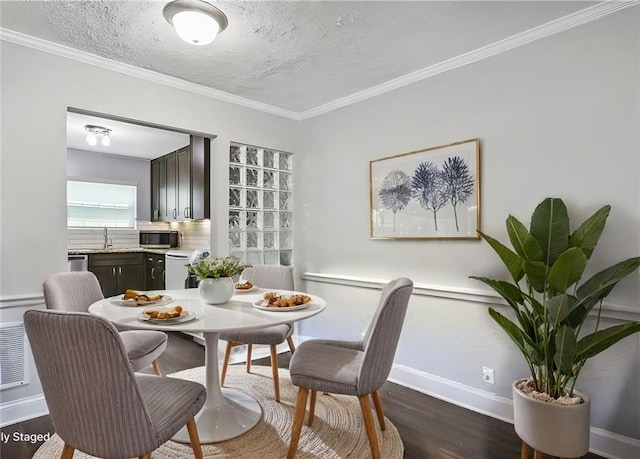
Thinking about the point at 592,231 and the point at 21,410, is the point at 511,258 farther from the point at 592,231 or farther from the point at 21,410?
the point at 21,410

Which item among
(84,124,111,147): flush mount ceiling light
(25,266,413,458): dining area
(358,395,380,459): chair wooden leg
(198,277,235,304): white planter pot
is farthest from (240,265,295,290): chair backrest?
(84,124,111,147): flush mount ceiling light

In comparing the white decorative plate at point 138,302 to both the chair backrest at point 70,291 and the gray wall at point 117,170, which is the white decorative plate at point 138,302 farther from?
the gray wall at point 117,170

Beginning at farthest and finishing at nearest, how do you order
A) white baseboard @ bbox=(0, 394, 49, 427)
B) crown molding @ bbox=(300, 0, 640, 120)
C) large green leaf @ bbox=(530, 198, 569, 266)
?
white baseboard @ bbox=(0, 394, 49, 427)
crown molding @ bbox=(300, 0, 640, 120)
large green leaf @ bbox=(530, 198, 569, 266)

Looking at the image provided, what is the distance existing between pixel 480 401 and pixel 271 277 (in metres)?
1.77

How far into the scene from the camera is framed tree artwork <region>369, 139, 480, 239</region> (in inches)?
99.3

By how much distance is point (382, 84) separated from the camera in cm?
304

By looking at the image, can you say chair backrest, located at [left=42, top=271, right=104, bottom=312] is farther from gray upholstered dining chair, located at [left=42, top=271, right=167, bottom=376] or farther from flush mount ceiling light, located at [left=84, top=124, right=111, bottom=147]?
flush mount ceiling light, located at [left=84, top=124, right=111, bottom=147]

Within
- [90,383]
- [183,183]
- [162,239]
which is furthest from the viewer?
[162,239]

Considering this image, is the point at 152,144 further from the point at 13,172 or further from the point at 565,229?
the point at 565,229

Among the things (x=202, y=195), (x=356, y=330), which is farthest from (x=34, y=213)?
(x=356, y=330)

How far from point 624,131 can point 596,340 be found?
1.11m

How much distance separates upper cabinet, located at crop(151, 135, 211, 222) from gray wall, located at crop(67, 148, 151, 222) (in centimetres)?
23

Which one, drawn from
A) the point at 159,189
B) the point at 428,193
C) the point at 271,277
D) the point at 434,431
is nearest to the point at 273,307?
the point at 271,277

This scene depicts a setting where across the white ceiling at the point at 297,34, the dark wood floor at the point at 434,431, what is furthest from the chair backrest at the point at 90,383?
the white ceiling at the point at 297,34
